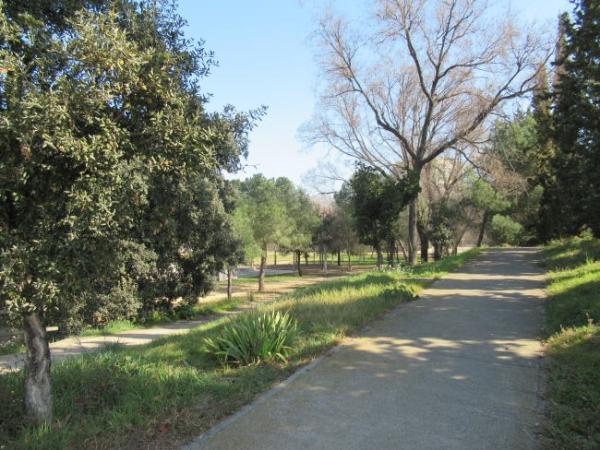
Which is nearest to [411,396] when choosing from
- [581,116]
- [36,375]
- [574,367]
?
[574,367]

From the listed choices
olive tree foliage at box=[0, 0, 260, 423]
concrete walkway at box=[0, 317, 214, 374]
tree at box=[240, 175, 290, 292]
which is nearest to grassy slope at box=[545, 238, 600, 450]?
olive tree foliage at box=[0, 0, 260, 423]

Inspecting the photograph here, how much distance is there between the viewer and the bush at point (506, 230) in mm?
46406

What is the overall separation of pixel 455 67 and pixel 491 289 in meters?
15.3

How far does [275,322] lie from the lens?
688 cm

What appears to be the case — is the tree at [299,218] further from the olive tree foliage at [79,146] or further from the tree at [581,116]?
the olive tree foliage at [79,146]

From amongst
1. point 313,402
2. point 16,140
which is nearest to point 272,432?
point 313,402

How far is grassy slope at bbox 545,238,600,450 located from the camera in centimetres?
394

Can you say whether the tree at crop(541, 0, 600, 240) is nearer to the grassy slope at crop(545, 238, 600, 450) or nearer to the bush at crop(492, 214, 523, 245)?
the grassy slope at crop(545, 238, 600, 450)

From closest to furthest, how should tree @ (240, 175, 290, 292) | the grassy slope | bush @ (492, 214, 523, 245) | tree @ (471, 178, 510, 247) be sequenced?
the grassy slope, tree @ (240, 175, 290, 292), tree @ (471, 178, 510, 247), bush @ (492, 214, 523, 245)

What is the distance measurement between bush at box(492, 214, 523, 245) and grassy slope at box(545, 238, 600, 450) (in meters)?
Result: 38.1

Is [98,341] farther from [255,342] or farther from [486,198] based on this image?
[486,198]

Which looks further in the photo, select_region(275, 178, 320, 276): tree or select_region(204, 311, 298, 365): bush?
select_region(275, 178, 320, 276): tree

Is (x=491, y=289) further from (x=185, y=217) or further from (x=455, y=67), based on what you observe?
(x=455, y=67)

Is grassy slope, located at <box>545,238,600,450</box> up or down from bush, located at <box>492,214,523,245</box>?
down
